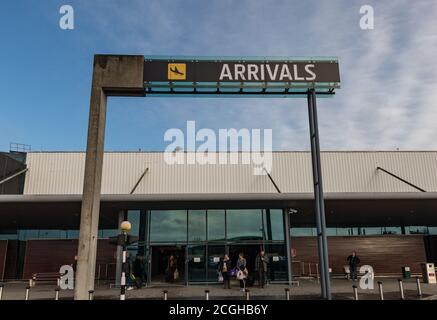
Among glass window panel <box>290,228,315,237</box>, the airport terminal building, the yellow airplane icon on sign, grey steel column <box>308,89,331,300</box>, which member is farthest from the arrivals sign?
glass window panel <box>290,228,315,237</box>

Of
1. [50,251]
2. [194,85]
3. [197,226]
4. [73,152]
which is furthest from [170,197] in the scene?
[50,251]

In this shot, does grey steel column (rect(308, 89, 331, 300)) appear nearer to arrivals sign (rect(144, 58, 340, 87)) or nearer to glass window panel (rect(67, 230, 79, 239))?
arrivals sign (rect(144, 58, 340, 87))

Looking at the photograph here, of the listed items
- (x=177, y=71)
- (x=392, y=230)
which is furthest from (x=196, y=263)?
(x=392, y=230)

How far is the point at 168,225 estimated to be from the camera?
2116 cm

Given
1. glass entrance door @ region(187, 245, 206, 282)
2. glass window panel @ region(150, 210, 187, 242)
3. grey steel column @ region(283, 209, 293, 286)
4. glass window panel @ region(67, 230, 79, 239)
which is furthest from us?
glass window panel @ region(67, 230, 79, 239)

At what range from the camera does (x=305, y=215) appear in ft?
85.4

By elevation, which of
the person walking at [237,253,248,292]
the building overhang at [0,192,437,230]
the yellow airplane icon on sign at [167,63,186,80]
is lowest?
the person walking at [237,253,248,292]

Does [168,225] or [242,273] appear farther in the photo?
[168,225]

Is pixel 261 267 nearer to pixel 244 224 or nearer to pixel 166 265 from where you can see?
pixel 244 224

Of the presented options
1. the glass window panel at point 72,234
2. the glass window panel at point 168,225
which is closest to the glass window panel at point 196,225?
the glass window panel at point 168,225

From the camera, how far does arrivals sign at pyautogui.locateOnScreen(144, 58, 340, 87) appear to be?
14.0 meters

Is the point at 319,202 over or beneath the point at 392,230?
beneath

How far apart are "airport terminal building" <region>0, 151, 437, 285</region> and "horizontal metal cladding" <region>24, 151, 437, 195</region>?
0.20ft

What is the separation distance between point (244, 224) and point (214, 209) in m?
1.88
